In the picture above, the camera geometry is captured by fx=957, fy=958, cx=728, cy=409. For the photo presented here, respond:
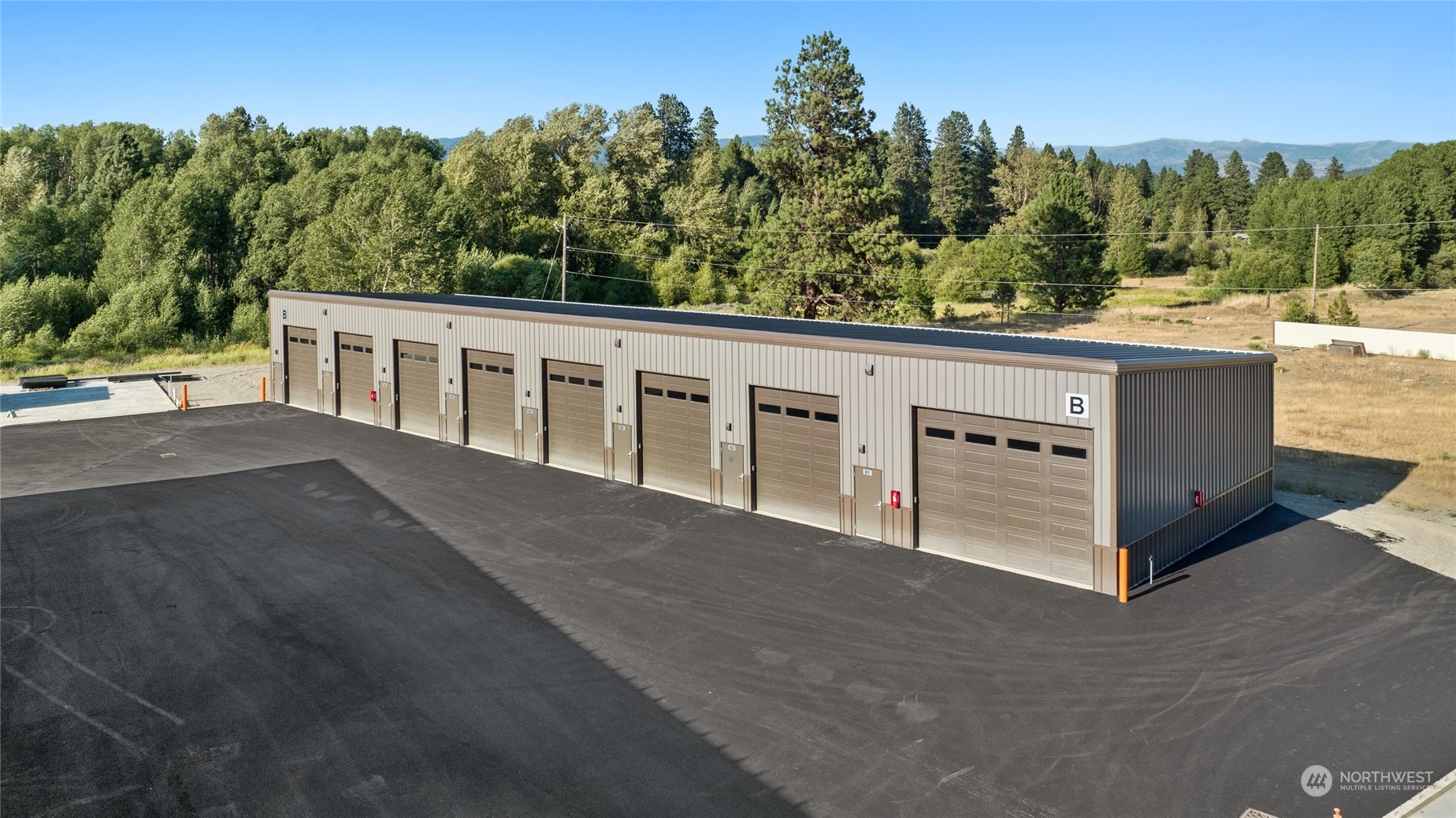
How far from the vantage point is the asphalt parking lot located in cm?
1006

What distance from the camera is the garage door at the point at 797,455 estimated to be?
65.3 feet

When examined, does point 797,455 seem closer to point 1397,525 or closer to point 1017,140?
point 1397,525

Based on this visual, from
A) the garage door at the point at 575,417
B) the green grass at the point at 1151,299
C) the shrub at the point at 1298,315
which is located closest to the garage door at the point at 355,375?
the garage door at the point at 575,417

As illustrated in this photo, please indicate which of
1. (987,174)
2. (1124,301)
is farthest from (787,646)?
(987,174)

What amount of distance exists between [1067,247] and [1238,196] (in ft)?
253

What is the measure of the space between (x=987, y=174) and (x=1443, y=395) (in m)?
103

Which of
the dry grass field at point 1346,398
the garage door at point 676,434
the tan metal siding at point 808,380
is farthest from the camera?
the dry grass field at point 1346,398

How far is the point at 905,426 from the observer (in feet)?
60.3

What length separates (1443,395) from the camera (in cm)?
3566

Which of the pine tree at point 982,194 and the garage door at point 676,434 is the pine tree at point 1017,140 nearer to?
the pine tree at point 982,194

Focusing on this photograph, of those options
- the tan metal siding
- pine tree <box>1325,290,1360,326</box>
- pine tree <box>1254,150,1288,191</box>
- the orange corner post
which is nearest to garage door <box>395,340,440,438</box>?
the tan metal siding

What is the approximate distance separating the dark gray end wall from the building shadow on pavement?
359 inches

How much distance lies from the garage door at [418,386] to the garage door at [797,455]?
13072 millimetres

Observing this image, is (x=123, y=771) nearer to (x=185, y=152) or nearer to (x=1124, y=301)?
(x=1124, y=301)
